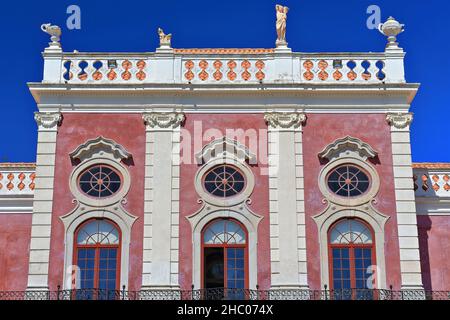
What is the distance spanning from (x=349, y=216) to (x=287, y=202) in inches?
72.2

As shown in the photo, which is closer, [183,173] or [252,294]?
[252,294]

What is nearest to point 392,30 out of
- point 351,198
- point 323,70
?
point 323,70

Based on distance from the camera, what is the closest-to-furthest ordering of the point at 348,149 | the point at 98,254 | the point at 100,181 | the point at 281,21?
the point at 98,254 → the point at 100,181 → the point at 348,149 → the point at 281,21

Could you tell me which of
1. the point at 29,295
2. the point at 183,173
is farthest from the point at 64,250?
the point at 183,173

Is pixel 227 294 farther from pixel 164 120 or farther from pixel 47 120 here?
pixel 47 120

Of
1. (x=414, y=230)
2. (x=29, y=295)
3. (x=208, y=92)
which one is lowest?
(x=29, y=295)

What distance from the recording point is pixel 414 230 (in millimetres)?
23672

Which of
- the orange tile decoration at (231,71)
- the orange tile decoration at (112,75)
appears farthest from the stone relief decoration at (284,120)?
the orange tile decoration at (112,75)

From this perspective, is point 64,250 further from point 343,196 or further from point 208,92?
point 343,196

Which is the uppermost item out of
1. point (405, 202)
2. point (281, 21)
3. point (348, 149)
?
point (281, 21)

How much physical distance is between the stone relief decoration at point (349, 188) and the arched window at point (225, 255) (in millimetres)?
2222

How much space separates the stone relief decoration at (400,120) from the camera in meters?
24.5

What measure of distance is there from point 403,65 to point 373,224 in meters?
5.04

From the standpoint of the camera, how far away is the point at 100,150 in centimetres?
2445
